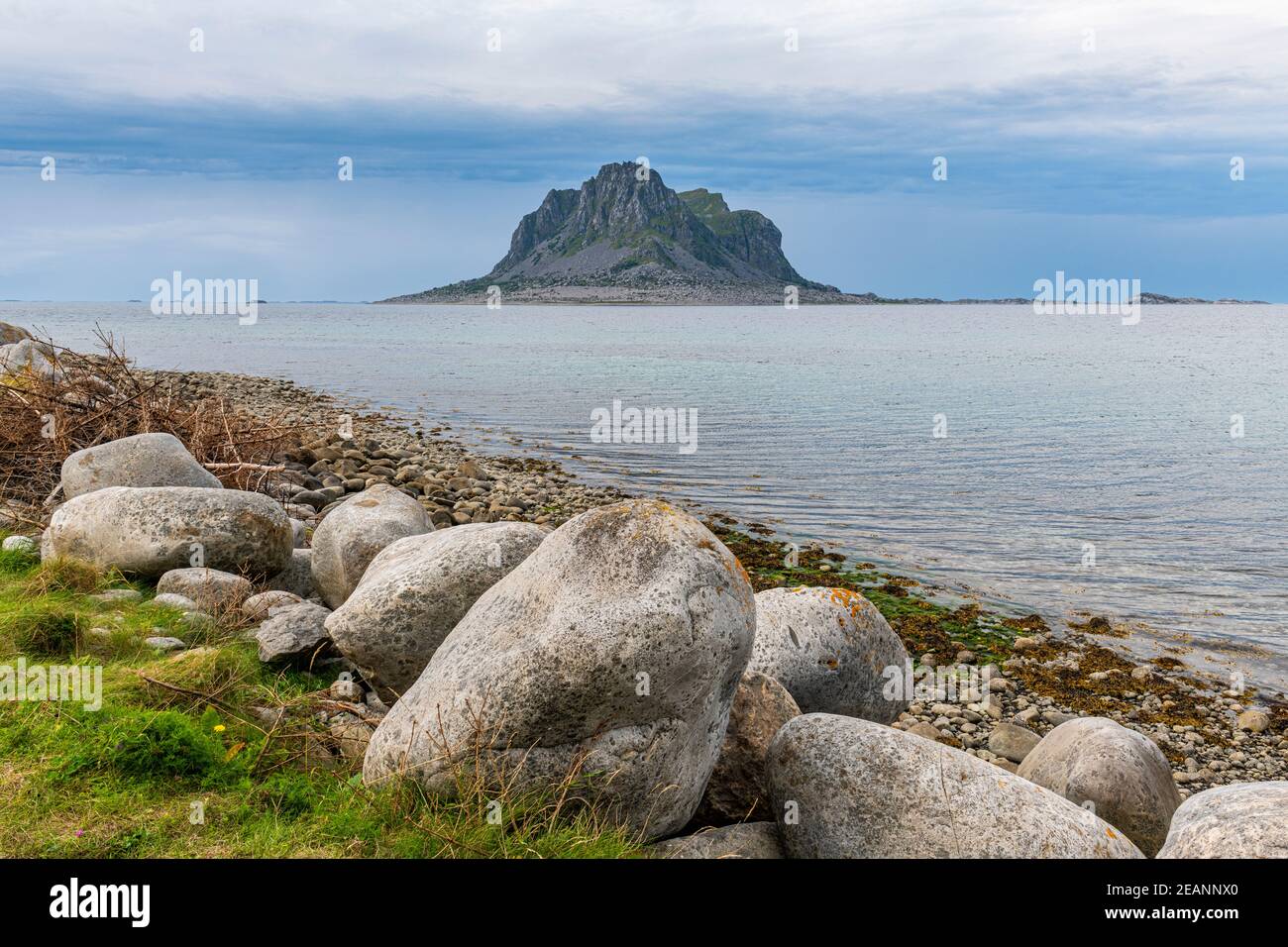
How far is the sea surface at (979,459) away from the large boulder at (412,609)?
9.90m

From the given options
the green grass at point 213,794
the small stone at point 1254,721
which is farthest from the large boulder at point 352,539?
the small stone at point 1254,721

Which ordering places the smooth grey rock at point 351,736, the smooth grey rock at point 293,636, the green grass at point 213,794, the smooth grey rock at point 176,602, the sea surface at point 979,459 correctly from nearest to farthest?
1. the green grass at point 213,794
2. the smooth grey rock at point 351,736
3. the smooth grey rock at point 293,636
4. the smooth grey rock at point 176,602
5. the sea surface at point 979,459

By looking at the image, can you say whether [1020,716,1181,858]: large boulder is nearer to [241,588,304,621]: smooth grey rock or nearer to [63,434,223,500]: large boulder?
[241,588,304,621]: smooth grey rock

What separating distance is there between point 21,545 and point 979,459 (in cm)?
2329

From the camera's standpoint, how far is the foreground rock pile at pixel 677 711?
214 inches

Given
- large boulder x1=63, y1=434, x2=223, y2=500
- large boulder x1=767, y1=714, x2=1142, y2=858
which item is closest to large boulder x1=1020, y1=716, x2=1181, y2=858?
large boulder x1=767, y1=714, x2=1142, y2=858

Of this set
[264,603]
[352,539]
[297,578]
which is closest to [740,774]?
[264,603]

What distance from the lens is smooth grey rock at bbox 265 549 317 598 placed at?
10.7 meters

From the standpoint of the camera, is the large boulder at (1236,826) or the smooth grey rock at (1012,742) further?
the smooth grey rock at (1012,742)

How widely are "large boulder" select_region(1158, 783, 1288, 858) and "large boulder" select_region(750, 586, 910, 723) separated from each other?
3344mm

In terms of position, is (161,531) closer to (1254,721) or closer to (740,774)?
(740,774)

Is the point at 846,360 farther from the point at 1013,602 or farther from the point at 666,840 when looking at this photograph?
the point at 666,840

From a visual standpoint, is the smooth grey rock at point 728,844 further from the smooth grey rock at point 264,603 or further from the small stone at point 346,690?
the smooth grey rock at point 264,603
